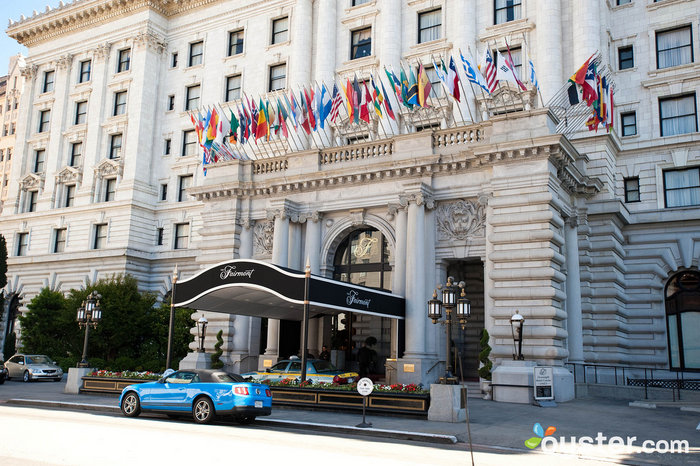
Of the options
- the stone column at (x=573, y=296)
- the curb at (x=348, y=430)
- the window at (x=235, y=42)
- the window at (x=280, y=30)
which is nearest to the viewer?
the curb at (x=348, y=430)

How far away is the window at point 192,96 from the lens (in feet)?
163

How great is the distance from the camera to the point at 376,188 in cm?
3025

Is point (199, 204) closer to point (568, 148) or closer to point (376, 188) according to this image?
point (376, 188)

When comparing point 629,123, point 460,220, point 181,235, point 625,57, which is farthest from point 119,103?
point 629,123

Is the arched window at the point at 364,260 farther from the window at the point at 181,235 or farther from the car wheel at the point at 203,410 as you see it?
the window at the point at 181,235

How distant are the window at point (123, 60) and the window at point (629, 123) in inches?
1549

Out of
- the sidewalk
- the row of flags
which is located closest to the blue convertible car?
the sidewalk

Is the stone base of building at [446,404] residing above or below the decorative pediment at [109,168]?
below

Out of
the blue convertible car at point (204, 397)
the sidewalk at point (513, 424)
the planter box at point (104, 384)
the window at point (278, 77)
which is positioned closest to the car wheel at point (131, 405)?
the blue convertible car at point (204, 397)

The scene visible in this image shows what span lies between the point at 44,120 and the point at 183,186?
57.9 ft

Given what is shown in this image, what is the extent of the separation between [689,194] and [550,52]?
10.5m

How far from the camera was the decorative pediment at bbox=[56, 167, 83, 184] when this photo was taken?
52.1 metres

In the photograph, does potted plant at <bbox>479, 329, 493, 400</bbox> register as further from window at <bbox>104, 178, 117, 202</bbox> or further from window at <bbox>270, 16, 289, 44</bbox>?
window at <bbox>104, 178, 117, 202</bbox>

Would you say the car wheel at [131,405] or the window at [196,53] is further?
the window at [196,53]
